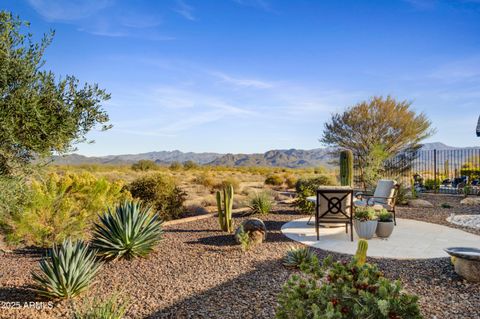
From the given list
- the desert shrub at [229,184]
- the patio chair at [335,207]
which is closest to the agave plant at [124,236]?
the patio chair at [335,207]

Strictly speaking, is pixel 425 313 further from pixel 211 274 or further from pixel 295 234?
pixel 295 234

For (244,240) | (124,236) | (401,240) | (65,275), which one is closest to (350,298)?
(65,275)

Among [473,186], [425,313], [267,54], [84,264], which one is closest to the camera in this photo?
[425,313]

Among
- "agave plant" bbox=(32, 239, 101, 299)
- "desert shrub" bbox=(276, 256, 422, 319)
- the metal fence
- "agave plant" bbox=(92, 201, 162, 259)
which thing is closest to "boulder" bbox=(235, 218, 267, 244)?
"agave plant" bbox=(92, 201, 162, 259)

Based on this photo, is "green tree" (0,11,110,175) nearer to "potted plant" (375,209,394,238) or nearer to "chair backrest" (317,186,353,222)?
"chair backrest" (317,186,353,222)

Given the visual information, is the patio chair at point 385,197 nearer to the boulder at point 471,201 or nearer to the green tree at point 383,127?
the boulder at point 471,201

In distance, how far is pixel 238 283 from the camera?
14.4ft

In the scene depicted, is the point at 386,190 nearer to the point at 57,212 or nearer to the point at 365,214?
the point at 365,214

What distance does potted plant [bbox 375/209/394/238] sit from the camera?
673 centimetres

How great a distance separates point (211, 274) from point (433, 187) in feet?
51.7

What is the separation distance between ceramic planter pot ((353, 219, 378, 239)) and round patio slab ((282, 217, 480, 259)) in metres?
0.16

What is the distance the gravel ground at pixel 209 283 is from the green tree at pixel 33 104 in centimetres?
191

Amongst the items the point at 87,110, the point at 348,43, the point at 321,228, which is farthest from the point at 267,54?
the point at 87,110

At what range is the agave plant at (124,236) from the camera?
5.44 m
